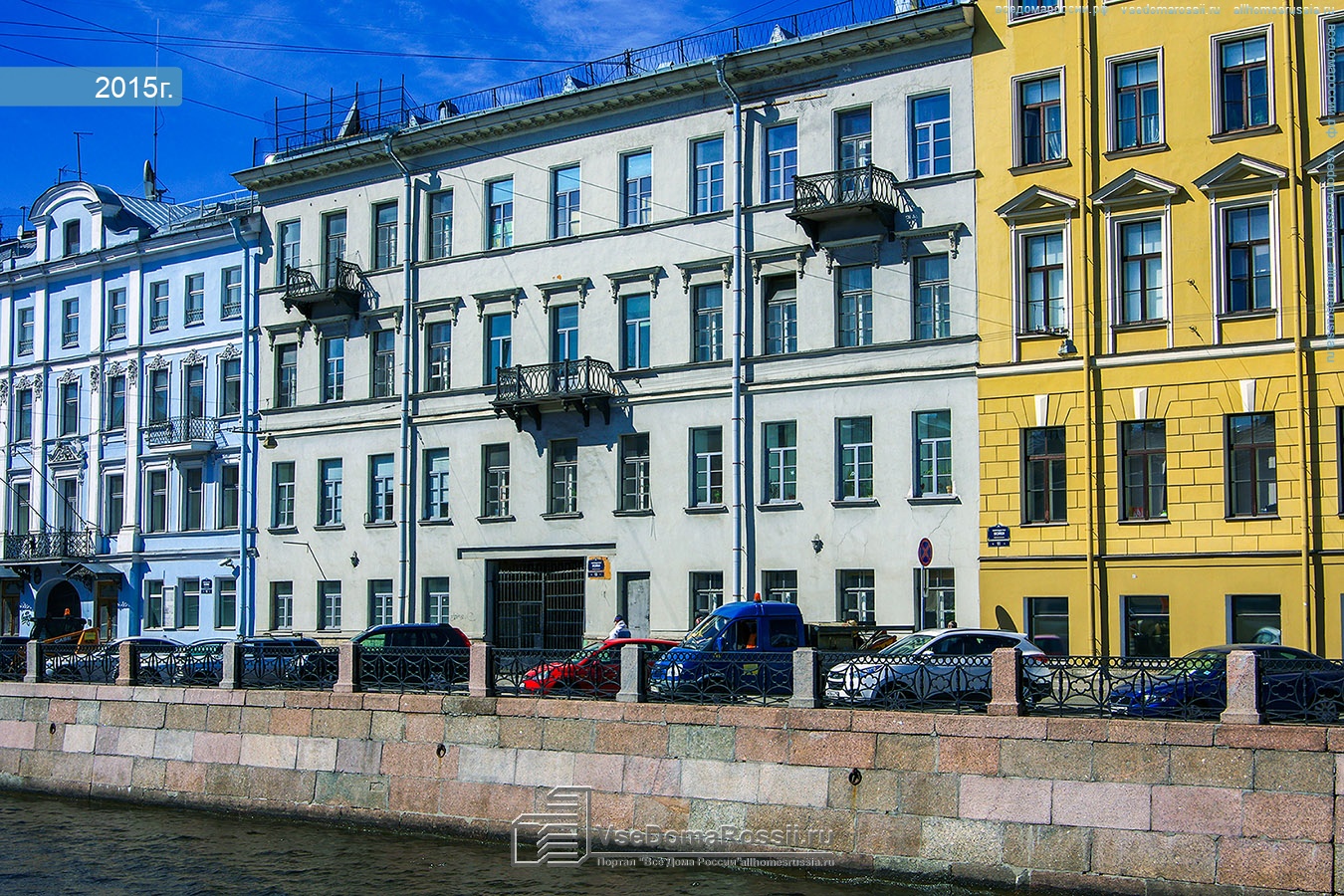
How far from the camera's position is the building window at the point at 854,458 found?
2959cm

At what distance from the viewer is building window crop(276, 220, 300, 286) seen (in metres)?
38.8

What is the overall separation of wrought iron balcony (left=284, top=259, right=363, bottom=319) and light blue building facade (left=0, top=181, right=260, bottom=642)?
2527mm

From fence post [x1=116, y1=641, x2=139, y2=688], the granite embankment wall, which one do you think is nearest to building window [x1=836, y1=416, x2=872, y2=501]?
the granite embankment wall

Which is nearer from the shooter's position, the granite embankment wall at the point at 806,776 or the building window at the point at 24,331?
the granite embankment wall at the point at 806,776

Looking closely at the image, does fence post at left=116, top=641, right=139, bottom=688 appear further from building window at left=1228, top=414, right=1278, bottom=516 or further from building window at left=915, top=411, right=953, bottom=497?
building window at left=1228, top=414, right=1278, bottom=516

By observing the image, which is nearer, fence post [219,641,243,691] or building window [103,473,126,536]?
fence post [219,641,243,691]

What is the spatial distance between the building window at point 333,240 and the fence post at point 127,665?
1446 centimetres

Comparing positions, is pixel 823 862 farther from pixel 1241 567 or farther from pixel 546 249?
pixel 546 249

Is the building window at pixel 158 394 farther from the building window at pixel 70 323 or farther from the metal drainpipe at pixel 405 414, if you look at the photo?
the metal drainpipe at pixel 405 414

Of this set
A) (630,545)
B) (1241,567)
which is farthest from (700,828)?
(630,545)

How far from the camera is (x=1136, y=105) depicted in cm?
2683

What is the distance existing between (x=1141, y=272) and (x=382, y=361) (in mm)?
19242

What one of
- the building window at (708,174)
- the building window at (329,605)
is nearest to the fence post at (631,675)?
the building window at (708,174)

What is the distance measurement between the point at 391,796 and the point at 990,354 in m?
14.2
